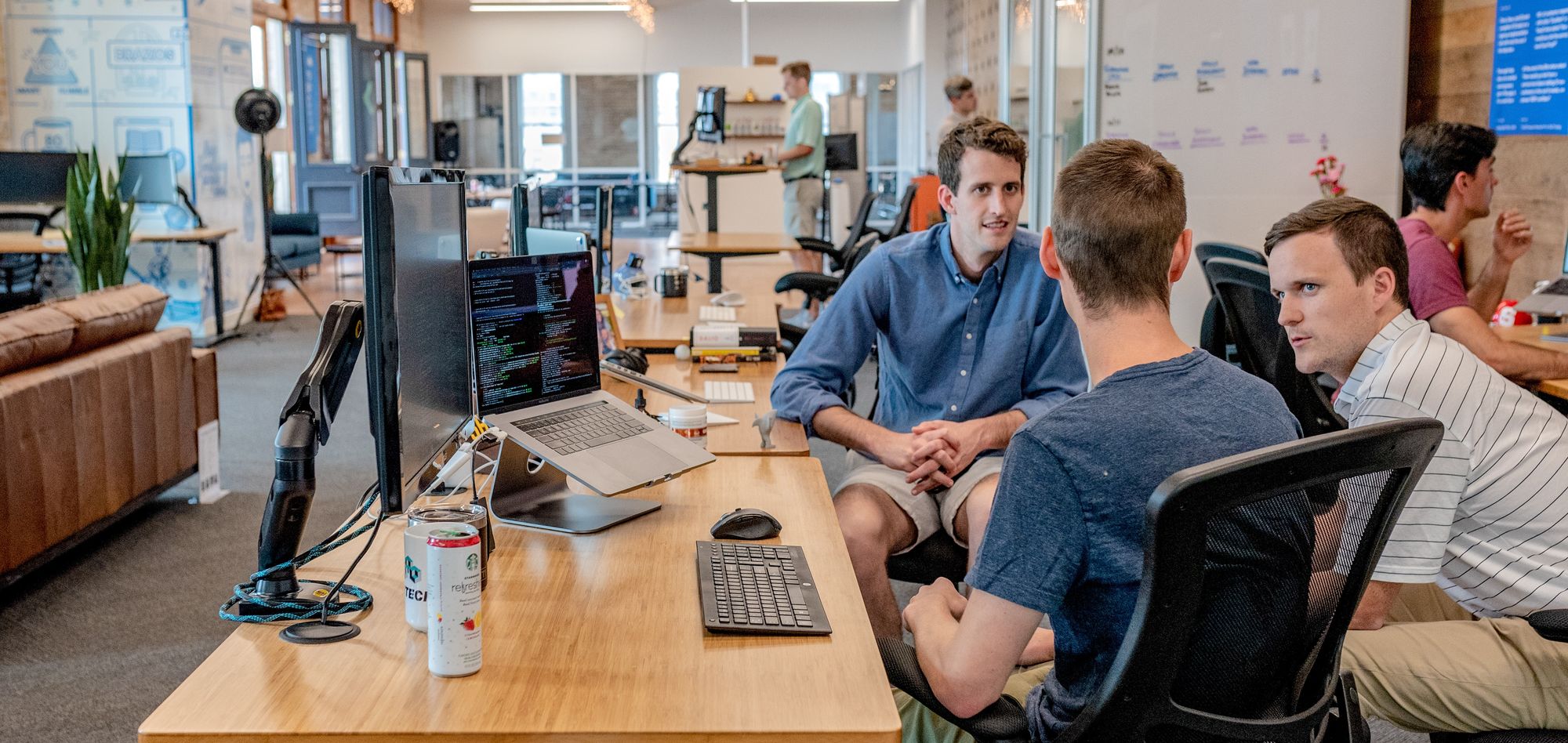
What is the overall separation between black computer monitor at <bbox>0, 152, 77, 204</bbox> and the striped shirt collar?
7.71 m

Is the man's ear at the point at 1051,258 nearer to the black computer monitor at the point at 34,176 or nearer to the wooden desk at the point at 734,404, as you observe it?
the wooden desk at the point at 734,404

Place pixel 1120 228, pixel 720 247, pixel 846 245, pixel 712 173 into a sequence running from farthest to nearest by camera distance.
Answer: pixel 712 173
pixel 846 245
pixel 720 247
pixel 1120 228

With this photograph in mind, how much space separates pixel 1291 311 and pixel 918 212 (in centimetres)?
920

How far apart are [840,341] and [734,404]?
0.95 feet

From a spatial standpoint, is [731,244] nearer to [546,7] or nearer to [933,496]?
[933,496]

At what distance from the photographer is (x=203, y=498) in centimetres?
457

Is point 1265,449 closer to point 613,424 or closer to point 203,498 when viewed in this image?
point 613,424

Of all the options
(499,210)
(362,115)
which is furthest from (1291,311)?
(362,115)

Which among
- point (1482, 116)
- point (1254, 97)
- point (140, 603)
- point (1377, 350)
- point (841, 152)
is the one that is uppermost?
point (841, 152)

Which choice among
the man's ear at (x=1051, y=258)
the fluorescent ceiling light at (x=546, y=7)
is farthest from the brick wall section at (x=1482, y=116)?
the fluorescent ceiling light at (x=546, y=7)

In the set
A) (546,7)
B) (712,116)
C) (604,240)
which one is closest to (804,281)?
(604,240)

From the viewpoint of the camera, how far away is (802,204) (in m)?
9.31

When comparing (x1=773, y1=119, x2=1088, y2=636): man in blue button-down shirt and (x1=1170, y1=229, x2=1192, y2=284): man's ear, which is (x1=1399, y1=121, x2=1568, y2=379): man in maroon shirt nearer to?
(x1=773, y1=119, x2=1088, y2=636): man in blue button-down shirt

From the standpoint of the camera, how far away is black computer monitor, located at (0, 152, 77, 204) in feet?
25.0
